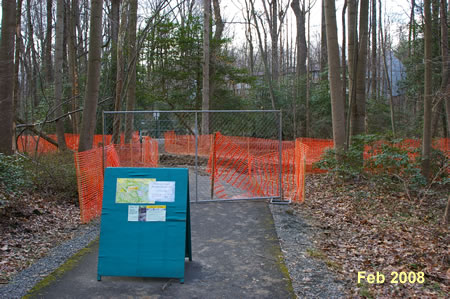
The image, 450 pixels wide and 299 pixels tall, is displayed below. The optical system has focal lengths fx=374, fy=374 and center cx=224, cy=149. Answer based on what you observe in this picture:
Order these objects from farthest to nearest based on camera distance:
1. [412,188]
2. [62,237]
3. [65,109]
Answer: [65,109], [412,188], [62,237]

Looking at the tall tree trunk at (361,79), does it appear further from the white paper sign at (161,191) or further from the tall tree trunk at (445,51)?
the white paper sign at (161,191)

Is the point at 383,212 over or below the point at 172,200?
below

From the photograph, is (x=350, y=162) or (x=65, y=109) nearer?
(x=350, y=162)

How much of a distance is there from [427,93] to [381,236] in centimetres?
633

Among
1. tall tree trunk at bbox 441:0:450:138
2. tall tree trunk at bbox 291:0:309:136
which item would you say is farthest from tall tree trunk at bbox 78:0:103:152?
tall tree trunk at bbox 291:0:309:136

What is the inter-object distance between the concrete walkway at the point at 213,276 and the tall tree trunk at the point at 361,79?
8.14 metres

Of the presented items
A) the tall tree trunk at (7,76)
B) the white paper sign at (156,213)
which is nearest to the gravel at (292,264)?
the white paper sign at (156,213)

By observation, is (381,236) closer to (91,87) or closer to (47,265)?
(47,265)

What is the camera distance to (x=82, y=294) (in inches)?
175

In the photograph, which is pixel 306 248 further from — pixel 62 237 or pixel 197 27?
pixel 197 27

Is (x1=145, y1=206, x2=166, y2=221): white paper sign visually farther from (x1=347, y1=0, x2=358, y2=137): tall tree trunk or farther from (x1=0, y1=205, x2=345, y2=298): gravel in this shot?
(x1=347, y1=0, x2=358, y2=137): tall tree trunk

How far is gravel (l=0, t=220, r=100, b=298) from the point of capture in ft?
14.7

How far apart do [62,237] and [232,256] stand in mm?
3236

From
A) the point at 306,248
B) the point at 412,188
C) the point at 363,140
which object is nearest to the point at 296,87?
the point at 363,140
